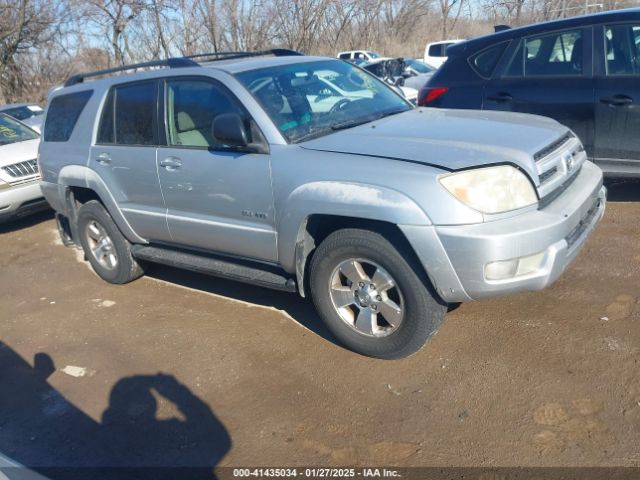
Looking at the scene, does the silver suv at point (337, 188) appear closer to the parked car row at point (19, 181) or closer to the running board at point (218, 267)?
the running board at point (218, 267)

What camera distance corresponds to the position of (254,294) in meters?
4.91

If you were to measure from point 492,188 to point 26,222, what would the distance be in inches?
291

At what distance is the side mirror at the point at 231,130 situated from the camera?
3705 millimetres

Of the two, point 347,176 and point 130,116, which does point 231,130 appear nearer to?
point 347,176

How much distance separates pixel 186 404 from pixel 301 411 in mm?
720

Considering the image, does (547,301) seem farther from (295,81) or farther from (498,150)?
(295,81)

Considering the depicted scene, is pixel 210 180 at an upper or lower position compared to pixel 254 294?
upper

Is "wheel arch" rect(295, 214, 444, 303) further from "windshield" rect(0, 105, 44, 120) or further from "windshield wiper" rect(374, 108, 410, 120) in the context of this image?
"windshield" rect(0, 105, 44, 120)

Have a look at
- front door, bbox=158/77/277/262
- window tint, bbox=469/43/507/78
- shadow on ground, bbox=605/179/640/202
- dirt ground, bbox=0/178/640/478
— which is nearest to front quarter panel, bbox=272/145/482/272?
front door, bbox=158/77/277/262

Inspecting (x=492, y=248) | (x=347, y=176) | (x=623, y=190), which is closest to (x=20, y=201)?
(x=347, y=176)

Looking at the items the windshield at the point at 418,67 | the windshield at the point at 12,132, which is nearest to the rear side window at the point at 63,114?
the windshield at the point at 12,132

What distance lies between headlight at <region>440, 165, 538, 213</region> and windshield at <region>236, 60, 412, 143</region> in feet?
3.61

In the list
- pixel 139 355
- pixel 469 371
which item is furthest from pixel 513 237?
pixel 139 355

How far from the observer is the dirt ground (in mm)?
2945
